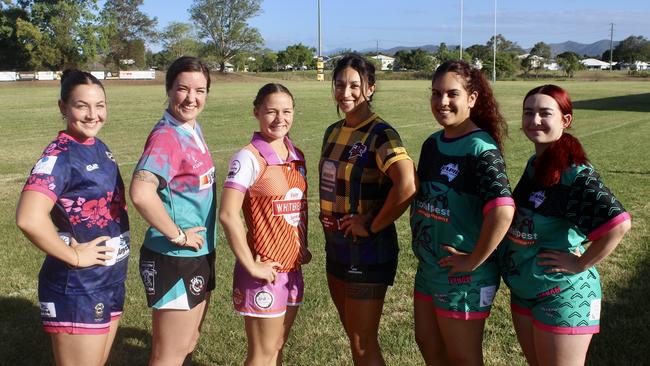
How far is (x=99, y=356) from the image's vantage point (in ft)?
9.08

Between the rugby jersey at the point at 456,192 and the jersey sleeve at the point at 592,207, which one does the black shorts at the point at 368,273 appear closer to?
the rugby jersey at the point at 456,192

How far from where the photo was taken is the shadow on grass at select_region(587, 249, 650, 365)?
4035 millimetres

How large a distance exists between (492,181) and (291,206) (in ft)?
3.27

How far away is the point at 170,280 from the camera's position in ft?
9.41

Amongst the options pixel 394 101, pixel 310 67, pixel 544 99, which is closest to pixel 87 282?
pixel 544 99

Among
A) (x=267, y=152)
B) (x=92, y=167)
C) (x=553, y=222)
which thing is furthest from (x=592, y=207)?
(x=92, y=167)

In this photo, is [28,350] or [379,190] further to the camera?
[28,350]

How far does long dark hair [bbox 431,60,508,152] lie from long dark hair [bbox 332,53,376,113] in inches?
13.4

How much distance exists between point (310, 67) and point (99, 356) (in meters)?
106

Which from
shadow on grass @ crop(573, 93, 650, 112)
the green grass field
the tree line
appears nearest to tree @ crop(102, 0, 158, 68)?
the tree line

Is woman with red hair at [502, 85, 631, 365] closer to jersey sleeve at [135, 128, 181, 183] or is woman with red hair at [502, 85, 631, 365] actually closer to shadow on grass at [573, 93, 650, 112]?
jersey sleeve at [135, 128, 181, 183]

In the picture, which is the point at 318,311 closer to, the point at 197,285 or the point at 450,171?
the point at 197,285

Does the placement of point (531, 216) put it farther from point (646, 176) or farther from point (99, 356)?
point (646, 176)

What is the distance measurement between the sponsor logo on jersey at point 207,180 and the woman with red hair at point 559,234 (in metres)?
1.54
